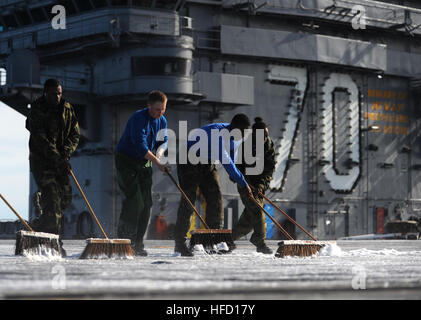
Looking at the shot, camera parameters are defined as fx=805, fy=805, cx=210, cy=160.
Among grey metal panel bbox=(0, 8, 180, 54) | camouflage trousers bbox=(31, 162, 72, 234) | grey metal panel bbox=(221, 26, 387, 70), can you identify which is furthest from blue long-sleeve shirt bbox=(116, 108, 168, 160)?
grey metal panel bbox=(221, 26, 387, 70)

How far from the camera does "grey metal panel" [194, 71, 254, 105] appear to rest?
31.4 meters

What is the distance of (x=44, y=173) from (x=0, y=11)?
27.0 meters

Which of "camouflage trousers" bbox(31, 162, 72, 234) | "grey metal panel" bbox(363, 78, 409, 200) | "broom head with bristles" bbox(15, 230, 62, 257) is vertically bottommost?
"broom head with bristles" bbox(15, 230, 62, 257)

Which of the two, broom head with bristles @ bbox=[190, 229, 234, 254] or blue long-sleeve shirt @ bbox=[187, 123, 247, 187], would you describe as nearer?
blue long-sleeve shirt @ bbox=[187, 123, 247, 187]

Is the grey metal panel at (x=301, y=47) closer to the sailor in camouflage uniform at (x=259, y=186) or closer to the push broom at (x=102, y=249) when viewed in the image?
the sailor in camouflage uniform at (x=259, y=186)

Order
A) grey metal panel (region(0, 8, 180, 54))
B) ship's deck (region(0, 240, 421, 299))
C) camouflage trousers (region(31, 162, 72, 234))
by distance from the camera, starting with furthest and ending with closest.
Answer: grey metal panel (region(0, 8, 180, 54)) → camouflage trousers (region(31, 162, 72, 234)) → ship's deck (region(0, 240, 421, 299))

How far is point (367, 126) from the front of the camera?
3747 cm

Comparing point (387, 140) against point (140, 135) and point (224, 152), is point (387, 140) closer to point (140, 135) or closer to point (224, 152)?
point (224, 152)

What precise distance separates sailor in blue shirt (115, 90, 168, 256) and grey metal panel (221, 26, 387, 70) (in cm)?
2217

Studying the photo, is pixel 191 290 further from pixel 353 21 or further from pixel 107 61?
pixel 353 21

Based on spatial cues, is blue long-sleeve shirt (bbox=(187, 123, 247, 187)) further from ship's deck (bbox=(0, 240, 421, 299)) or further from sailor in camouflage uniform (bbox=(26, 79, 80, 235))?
ship's deck (bbox=(0, 240, 421, 299))
